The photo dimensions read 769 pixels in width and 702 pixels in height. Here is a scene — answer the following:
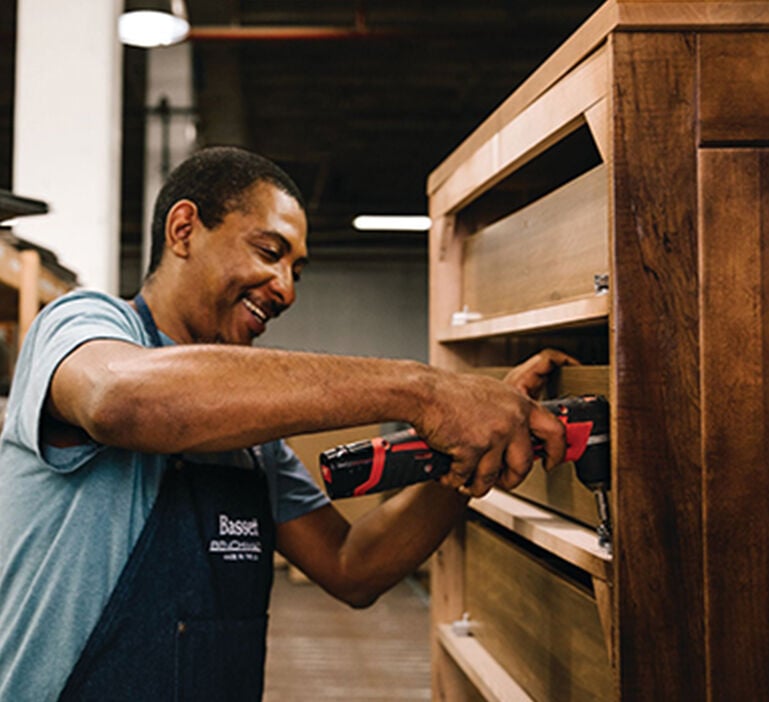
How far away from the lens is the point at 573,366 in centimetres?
163

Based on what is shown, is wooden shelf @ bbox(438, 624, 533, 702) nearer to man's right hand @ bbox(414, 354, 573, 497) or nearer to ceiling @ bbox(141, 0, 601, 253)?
man's right hand @ bbox(414, 354, 573, 497)

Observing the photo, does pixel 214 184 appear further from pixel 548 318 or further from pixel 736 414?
pixel 736 414

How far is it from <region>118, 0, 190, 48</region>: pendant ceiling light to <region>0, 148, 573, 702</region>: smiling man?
2.86m

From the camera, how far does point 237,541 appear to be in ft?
5.28

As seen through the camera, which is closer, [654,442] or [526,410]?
[654,442]

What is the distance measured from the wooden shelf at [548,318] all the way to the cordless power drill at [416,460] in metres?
0.14

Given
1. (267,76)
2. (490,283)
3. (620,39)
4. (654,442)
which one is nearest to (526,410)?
(654,442)

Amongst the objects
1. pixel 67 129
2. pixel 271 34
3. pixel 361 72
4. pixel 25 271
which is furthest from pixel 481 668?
Result: pixel 361 72

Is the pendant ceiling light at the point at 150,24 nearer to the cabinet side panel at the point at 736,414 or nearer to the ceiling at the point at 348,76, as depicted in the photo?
the ceiling at the point at 348,76

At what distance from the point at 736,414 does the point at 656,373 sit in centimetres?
12

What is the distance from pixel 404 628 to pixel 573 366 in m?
4.98

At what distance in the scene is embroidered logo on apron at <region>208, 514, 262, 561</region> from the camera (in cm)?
158

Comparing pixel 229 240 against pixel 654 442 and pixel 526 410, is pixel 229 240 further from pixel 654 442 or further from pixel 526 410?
pixel 654 442

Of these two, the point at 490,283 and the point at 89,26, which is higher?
the point at 89,26
